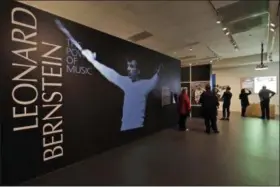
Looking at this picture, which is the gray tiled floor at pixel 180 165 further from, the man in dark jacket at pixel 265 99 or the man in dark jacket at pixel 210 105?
the man in dark jacket at pixel 265 99

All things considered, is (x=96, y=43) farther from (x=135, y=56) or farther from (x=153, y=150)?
(x=153, y=150)

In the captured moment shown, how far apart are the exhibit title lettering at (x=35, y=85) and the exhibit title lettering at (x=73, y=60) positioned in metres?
0.17

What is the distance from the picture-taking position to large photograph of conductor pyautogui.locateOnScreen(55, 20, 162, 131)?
440cm

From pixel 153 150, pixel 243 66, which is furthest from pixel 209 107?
pixel 243 66

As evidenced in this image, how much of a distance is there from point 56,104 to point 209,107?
4.63 metres

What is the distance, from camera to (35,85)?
3.08m

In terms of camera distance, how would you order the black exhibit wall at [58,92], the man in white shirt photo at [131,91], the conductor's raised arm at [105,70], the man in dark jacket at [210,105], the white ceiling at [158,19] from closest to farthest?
the black exhibit wall at [58,92], the conductor's raised arm at [105,70], the man in white shirt photo at [131,91], the white ceiling at [158,19], the man in dark jacket at [210,105]

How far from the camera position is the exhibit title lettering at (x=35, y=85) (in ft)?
9.39

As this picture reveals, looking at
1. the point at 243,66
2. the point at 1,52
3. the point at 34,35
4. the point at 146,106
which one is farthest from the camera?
the point at 243,66

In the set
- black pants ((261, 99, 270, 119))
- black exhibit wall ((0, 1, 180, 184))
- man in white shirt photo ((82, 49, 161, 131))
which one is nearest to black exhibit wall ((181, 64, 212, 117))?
black pants ((261, 99, 270, 119))

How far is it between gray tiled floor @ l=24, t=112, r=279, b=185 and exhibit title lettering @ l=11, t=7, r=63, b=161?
2.16ft

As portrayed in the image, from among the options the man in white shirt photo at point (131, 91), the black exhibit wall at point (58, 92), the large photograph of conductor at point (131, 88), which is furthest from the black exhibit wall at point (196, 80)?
the black exhibit wall at point (58, 92)

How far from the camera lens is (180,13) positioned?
557 centimetres

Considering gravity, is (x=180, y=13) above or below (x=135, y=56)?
above
